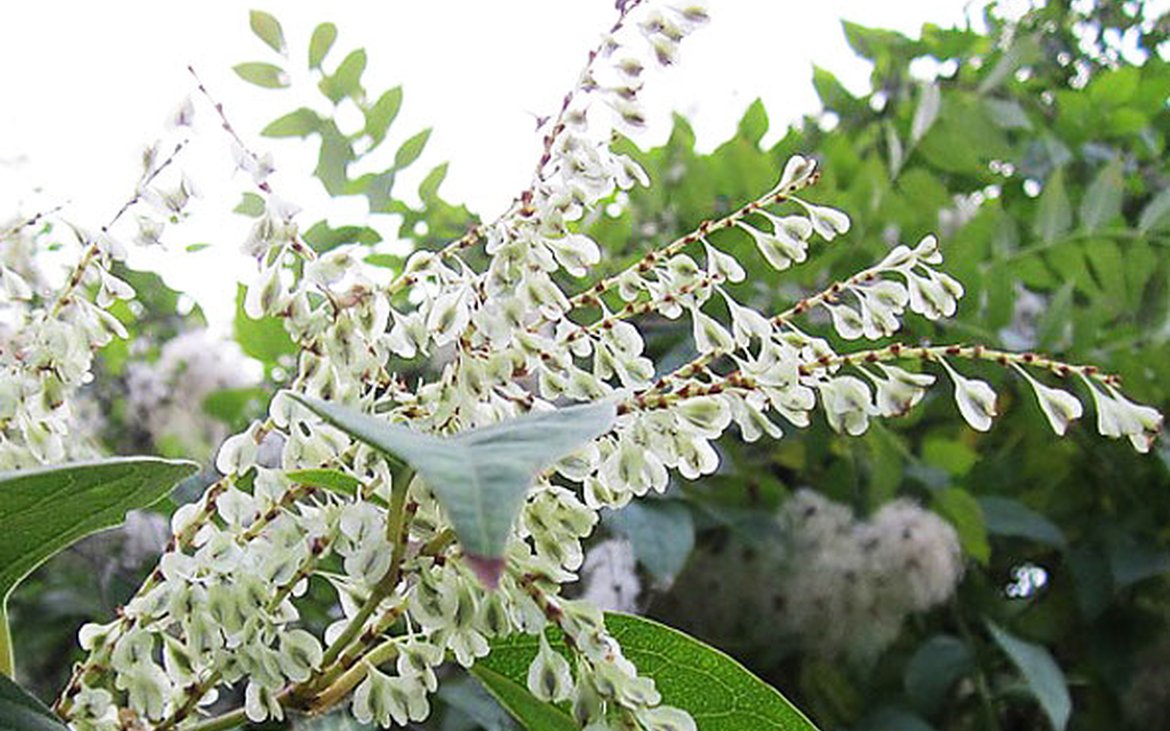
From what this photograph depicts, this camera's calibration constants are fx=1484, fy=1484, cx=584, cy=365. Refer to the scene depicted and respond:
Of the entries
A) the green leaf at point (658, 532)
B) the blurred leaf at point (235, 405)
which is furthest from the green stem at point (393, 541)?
the blurred leaf at point (235, 405)

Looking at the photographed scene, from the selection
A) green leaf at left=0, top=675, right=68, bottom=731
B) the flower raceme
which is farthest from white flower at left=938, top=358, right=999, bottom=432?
green leaf at left=0, top=675, right=68, bottom=731

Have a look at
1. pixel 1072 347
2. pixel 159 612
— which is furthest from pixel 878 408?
pixel 1072 347

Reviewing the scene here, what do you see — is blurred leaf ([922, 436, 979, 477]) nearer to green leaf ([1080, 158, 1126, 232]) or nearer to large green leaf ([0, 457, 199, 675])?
green leaf ([1080, 158, 1126, 232])

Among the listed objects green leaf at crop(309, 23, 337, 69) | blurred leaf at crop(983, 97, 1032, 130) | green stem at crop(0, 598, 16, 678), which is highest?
blurred leaf at crop(983, 97, 1032, 130)

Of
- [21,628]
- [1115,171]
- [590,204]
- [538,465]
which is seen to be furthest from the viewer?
[1115,171]

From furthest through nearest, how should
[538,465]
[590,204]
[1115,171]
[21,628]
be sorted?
[1115,171]
[21,628]
[590,204]
[538,465]

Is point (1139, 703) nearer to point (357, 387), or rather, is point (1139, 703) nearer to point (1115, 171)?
point (1115, 171)
